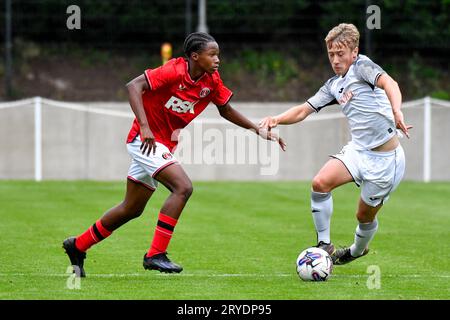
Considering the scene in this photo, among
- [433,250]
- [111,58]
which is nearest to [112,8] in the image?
[111,58]

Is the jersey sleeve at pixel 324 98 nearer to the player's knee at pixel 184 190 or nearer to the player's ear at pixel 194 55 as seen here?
the player's ear at pixel 194 55

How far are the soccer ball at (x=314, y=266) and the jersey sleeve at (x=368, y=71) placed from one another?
5.32 ft

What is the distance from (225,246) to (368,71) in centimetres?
344

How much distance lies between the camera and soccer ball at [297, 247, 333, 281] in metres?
8.52

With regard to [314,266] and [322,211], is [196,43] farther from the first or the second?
[314,266]

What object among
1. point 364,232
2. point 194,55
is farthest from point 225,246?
point 194,55

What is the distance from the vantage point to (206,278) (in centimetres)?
885

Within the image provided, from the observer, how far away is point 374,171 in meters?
9.22

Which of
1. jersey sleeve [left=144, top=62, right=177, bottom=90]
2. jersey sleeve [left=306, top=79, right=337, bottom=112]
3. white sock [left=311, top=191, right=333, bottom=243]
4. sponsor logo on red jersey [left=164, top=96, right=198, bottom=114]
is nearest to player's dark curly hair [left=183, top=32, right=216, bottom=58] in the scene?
jersey sleeve [left=144, top=62, right=177, bottom=90]

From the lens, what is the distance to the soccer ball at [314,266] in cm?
852

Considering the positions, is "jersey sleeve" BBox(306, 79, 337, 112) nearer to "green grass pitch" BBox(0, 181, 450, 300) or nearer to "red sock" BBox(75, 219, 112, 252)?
"green grass pitch" BBox(0, 181, 450, 300)

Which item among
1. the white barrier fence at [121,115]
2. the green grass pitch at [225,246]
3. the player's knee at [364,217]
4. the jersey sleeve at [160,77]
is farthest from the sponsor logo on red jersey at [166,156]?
the white barrier fence at [121,115]

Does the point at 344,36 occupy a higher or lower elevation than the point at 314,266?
higher

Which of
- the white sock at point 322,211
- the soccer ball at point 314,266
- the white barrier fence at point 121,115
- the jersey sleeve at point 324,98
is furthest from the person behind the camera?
the white barrier fence at point 121,115
